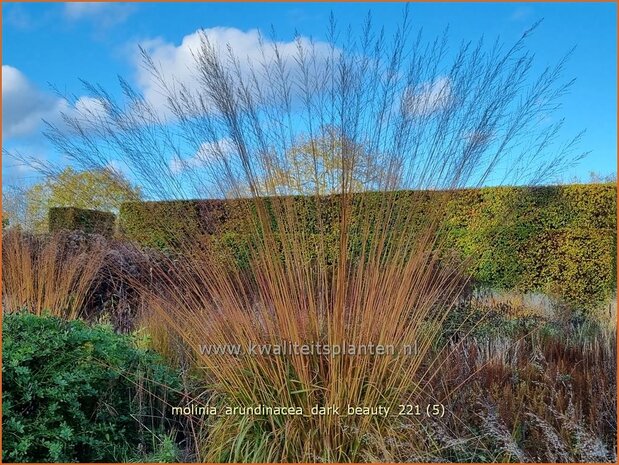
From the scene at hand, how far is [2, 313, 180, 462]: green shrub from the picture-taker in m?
2.37

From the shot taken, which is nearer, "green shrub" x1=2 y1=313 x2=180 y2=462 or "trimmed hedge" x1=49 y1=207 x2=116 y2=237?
"green shrub" x1=2 y1=313 x2=180 y2=462

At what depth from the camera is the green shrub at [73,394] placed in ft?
7.78

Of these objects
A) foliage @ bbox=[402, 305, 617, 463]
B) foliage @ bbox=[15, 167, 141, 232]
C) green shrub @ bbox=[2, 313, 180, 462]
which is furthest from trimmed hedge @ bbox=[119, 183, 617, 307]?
green shrub @ bbox=[2, 313, 180, 462]

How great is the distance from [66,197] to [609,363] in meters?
4.41

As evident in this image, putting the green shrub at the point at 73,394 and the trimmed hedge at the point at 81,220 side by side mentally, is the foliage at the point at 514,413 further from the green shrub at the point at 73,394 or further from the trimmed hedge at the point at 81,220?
the trimmed hedge at the point at 81,220

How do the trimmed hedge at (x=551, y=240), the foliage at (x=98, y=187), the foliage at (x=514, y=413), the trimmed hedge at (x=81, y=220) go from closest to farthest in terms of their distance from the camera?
the foliage at (x=514, y=413), the foliage at (x=98, y=187), the trimmed hedge at (x=551, y=240), the trimmed hedge at (x=81, y=220)

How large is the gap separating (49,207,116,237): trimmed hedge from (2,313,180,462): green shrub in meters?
4.30

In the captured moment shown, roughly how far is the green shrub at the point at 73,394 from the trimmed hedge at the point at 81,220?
4.30m

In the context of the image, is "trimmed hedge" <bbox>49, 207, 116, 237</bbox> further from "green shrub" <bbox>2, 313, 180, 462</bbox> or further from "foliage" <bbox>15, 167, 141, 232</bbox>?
"green shrub" <bbox>2, 313, 180, 462</bbox>

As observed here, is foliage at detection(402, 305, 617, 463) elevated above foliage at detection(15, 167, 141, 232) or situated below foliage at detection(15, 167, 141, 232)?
below

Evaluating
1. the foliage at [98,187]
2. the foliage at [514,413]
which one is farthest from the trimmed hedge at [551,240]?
the foliage at [98,187]

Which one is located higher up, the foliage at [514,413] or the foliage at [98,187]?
the foliage at [98,187]

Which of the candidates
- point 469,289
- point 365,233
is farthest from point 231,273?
point 469,289

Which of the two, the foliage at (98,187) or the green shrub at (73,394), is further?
the foliage at (98,187)
